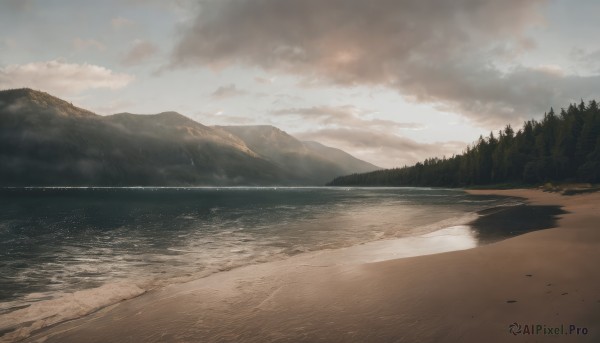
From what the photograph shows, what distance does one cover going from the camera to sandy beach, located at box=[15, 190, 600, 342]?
25.5ft

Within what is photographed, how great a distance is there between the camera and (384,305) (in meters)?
9.72

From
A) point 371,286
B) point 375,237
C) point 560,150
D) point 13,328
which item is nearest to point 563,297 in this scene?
Result: point 371,286

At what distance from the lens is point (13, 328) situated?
10.4 meters

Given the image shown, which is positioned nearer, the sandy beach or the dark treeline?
the sandy beach

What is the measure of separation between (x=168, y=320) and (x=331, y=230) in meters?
24.6

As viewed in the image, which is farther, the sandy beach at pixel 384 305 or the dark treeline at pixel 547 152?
the dark treeline at pixel 547 152

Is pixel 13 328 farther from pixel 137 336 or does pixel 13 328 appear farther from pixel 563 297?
pixel 563 297

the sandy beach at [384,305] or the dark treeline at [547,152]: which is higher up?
the dark treeline at [547,152]

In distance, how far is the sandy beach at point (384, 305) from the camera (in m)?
7.78

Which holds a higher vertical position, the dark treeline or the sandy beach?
the dark treeline

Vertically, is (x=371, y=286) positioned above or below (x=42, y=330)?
above

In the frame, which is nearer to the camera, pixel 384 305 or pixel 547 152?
pixel 384 305

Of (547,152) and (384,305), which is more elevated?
(547,152)

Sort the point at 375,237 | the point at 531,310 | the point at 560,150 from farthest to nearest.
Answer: the point at 560,150 < the point at 375,237 < the point at 531,310
